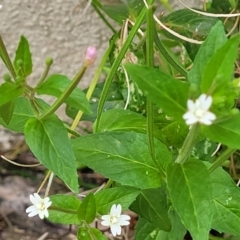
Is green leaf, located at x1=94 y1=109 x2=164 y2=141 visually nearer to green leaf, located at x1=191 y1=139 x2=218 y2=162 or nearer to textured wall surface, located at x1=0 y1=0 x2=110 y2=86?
green leaf, located at x1=191 y1=139 x2=218 y2=162

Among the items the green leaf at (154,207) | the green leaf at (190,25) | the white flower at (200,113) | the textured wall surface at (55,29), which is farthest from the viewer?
the textured wall surface at (55,29)

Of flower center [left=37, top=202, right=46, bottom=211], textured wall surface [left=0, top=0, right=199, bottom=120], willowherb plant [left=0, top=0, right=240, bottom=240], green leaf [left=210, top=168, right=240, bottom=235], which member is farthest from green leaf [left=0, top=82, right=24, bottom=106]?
textured wall surface [left=0, top=0, right=199, bottom=120]

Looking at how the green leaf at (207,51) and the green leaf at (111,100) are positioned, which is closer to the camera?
the green leaf at (207,51)

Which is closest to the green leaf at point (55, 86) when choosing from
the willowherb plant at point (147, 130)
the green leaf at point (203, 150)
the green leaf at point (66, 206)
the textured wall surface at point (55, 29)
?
the willowherb plant at point (147, 130)

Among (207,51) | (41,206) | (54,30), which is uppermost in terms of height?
(54,30)

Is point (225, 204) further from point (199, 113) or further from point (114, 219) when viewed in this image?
point (199, 113)

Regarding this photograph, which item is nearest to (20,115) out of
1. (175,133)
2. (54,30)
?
(175,133)

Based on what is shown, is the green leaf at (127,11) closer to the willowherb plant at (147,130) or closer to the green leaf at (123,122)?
the willowherb plant at (147,130)

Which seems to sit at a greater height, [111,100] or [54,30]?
[54,30]
